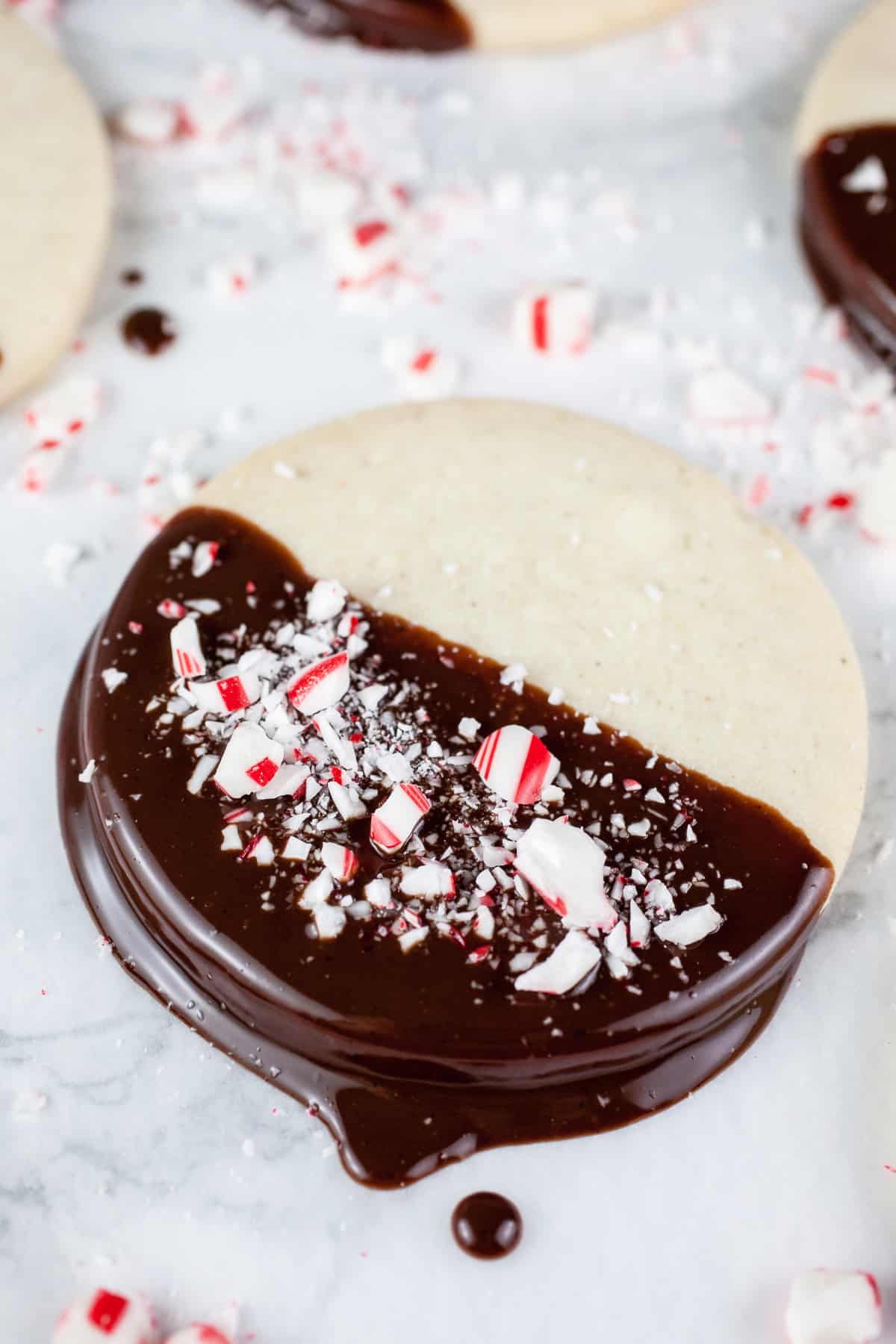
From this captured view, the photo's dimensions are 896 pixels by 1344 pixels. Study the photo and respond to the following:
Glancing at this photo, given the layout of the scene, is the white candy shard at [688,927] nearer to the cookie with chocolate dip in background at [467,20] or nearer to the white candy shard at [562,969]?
the white candy shard at [562,969]

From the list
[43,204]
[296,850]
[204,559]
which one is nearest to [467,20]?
[43,204]

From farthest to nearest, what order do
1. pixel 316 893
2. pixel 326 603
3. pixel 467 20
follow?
pixel 467 20, pixel 326 603, pixel 316 893

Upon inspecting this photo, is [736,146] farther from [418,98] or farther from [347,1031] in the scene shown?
[347,1031]

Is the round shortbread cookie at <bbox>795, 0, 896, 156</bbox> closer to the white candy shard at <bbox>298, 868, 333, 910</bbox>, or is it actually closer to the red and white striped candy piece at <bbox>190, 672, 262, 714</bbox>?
the red and white striped candy piece at <bbox>190, 672, 262, 714</bbox>

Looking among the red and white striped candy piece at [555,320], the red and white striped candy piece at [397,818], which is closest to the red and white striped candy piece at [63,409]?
the red and white striped candy piece at [555,320]

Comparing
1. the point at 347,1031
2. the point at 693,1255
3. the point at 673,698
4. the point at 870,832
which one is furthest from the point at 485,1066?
the point at 870,832

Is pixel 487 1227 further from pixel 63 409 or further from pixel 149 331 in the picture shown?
pixel 149 331

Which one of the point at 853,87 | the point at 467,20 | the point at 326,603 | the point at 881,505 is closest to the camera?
the point at 326,603
